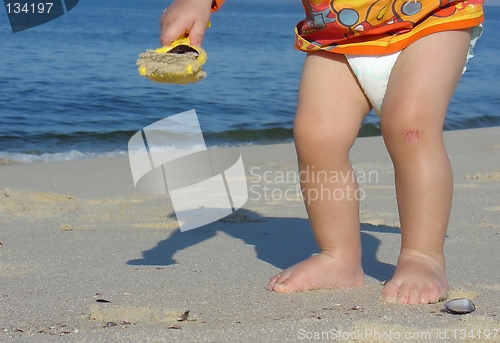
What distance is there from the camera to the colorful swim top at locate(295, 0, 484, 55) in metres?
1.93

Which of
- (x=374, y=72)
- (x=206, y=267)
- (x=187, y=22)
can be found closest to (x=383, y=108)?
(x=374, y=72)

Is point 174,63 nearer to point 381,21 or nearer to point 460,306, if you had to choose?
point 381,21

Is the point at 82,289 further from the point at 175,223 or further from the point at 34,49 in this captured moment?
the point at 34,49

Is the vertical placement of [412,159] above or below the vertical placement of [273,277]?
above

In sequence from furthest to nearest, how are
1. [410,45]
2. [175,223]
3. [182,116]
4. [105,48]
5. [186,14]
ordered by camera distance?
[105,48] → [182,116] → [175,223] → [410,45] → [186,14]

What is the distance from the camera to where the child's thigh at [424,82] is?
1.88 meters

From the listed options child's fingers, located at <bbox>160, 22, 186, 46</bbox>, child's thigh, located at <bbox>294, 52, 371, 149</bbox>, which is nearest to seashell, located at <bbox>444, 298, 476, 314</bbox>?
child's thigh, located at <bbox>294, 52, 371, 149</bbox>

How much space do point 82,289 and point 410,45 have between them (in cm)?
121

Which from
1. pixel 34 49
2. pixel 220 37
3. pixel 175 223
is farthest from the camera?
pixel 220 37

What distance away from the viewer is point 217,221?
3145 mm

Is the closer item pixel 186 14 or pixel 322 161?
pixel 186 14

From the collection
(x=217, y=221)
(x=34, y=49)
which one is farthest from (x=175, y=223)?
(x=34, y=49)

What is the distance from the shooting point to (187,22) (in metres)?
1.79

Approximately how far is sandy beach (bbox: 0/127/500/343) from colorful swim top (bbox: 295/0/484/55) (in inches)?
28.8
